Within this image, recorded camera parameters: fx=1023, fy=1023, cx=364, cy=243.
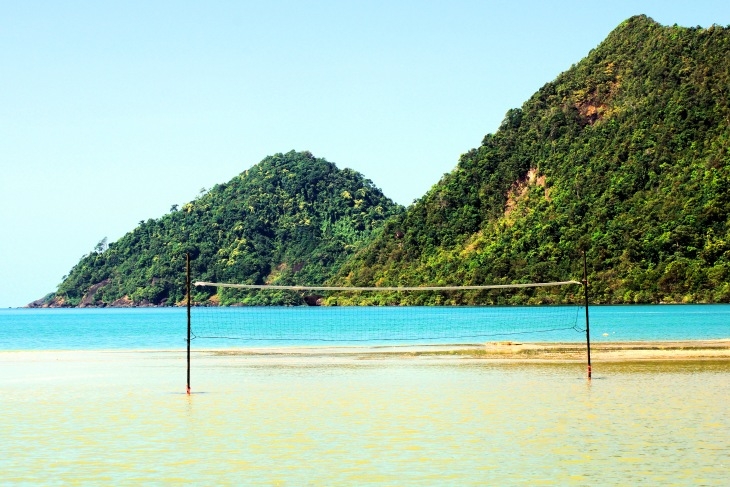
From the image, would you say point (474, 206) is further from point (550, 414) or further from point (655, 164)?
point (550, 414)

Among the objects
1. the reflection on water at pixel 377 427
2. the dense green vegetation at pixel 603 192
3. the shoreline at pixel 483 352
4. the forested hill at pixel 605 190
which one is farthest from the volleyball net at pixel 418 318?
the reflection on water at pixel 377 427

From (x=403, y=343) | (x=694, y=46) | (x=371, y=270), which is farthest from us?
(x=371, y=270)

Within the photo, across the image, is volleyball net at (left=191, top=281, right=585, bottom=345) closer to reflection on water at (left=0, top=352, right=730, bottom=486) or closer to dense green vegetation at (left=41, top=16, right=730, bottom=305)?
dense green vegetation at (left=41, top=16, right=730, bottom=305)

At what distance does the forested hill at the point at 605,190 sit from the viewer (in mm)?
128375

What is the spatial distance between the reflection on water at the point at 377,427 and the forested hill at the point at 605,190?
8848 cm

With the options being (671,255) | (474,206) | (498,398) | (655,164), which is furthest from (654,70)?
(498,398)

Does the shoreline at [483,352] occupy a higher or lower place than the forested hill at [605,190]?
lower

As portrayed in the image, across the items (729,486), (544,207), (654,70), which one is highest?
(654,70)

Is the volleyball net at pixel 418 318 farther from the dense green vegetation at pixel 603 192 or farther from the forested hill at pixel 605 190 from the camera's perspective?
the forested hill at pixel 605 190

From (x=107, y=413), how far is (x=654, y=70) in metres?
146

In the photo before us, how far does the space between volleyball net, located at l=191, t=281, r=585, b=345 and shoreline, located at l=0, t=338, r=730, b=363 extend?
3.55 metres

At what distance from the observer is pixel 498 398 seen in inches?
1249

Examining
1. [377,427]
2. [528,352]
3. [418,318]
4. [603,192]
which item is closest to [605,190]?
[603,192]

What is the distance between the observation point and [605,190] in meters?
150
